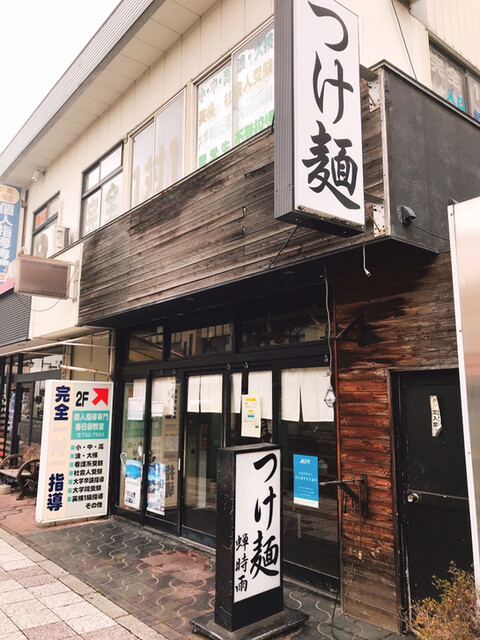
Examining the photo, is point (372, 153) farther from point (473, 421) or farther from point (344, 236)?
point (473, 421)

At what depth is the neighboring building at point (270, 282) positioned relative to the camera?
477 cm

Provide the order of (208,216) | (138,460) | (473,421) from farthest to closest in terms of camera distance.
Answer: (138,460) → (208,216) → (473,421)

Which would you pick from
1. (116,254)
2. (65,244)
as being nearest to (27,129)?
(65,244)

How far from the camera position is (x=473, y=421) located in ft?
11.1

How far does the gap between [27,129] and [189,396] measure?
28.4 ft

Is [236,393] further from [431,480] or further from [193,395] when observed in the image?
[431,480]

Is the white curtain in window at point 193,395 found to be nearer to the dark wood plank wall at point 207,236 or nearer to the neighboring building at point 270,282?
the neighboring building at point 270,282

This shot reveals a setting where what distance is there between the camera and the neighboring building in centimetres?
477

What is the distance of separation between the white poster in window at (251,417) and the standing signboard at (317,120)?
10.5 ft

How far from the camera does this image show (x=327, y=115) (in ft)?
14.2

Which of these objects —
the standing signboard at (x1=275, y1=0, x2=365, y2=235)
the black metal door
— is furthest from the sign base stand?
the standing signboard at (x1=275, y1=0, x2=365, y2=235)

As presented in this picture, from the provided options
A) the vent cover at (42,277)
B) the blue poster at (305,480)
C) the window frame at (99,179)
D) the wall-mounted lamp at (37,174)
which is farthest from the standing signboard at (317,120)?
the wall-mounted lamp at (37,174)

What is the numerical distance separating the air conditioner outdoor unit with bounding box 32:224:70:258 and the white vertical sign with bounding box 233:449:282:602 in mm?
8030

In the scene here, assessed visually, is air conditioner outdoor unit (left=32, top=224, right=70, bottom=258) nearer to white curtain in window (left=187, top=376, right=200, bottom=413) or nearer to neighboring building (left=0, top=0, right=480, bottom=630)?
neighboring building (left=0, top=0, right=480, bottom=630)
